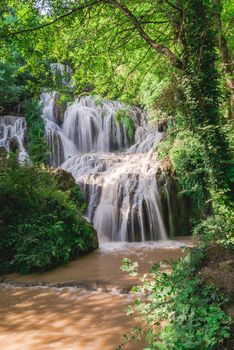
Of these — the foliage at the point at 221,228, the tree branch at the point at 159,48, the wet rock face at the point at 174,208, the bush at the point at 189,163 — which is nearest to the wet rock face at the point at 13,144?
the wet rock face at the point at 174,208

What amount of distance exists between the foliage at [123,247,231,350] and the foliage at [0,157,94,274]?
433 centimetres

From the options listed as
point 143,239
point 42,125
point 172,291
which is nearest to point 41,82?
point 172,291

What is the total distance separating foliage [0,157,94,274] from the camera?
764 centimetres

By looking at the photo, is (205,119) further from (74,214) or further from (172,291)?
(74,214)

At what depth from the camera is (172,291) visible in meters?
3.45

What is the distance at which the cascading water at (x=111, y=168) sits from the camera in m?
11.2

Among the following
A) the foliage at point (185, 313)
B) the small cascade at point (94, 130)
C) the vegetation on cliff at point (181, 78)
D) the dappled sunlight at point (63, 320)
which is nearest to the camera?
the foliage at point (185, 313)

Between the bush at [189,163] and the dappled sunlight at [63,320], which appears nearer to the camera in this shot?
the dappled sunlight at [63,320]

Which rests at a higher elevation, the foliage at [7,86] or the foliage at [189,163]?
the foliage at [7,86]

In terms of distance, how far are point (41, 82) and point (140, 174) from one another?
6554 millimetres

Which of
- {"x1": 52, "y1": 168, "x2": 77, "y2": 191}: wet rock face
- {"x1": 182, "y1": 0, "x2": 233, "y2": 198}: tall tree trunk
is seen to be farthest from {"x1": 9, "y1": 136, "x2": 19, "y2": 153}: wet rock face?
{"x1": 182, "y1": 0, "x2": 233, "y2": 198}: tall tree trunk

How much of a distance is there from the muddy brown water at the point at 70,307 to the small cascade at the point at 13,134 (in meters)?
11.3

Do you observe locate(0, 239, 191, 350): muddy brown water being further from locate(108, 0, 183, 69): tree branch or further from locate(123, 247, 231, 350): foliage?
locate(108, 0, 183, 69): tree branch

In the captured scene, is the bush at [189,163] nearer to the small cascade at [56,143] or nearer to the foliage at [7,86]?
the small cascade at [56,143]
